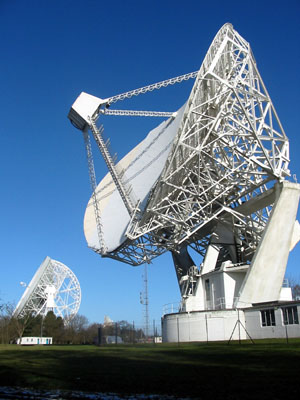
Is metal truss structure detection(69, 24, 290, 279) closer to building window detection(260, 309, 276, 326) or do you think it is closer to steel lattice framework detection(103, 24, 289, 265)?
steel lattice framework detection(103, 24, 289, 265)

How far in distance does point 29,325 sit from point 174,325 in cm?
3868

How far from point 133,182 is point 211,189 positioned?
6.65 meters

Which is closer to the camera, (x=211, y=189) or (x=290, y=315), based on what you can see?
(x=290, y=315)

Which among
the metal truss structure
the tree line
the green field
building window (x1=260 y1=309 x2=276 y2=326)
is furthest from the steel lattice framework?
the tree line

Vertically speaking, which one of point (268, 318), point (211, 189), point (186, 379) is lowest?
point (186, 379)

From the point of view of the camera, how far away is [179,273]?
36.1 m

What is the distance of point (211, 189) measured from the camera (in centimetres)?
2791

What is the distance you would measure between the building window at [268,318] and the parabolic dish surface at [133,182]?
9854 mm

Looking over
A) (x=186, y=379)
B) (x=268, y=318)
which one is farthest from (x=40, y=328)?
(x=186, y=379)

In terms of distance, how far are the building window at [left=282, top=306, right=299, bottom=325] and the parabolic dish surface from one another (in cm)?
1069

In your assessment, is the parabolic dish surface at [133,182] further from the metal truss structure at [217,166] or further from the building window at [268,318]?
the building window at [268,318]

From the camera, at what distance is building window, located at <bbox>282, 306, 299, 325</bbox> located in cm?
2345

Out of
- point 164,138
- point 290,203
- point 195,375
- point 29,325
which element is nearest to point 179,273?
point 164,138

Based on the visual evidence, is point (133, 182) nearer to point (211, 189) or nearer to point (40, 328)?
point (211, 189)
